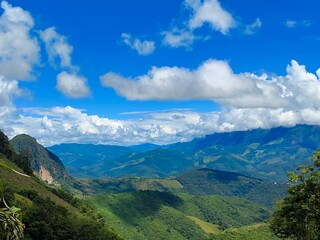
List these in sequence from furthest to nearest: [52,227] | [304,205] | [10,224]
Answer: [52,227], [304,205], [10,224]

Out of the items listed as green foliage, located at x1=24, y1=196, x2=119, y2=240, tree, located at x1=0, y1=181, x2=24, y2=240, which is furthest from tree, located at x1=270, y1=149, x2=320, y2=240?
green foliage, located at x1=24, y1=196, x2=119, y2=240

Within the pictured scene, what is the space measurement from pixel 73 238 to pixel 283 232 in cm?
8459

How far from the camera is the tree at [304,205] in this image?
50062mm

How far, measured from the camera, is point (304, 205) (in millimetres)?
49562

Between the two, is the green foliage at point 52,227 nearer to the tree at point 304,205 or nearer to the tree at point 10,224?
the tree at point 304,205

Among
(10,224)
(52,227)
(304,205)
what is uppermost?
(10,224)

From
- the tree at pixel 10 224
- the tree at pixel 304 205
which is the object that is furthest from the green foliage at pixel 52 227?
the tree at pixel 10 224

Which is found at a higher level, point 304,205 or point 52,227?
point 304,205

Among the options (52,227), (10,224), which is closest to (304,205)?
(10,224)

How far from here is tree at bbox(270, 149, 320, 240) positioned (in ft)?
164

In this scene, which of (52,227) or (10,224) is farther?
(52,227)

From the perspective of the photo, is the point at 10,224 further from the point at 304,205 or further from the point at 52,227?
the point at 52,227

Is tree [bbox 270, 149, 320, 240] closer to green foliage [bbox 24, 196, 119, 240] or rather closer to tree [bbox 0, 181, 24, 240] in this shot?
tree [bbox 0, 181, 24, 240]


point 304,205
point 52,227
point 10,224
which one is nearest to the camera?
point 10,224
